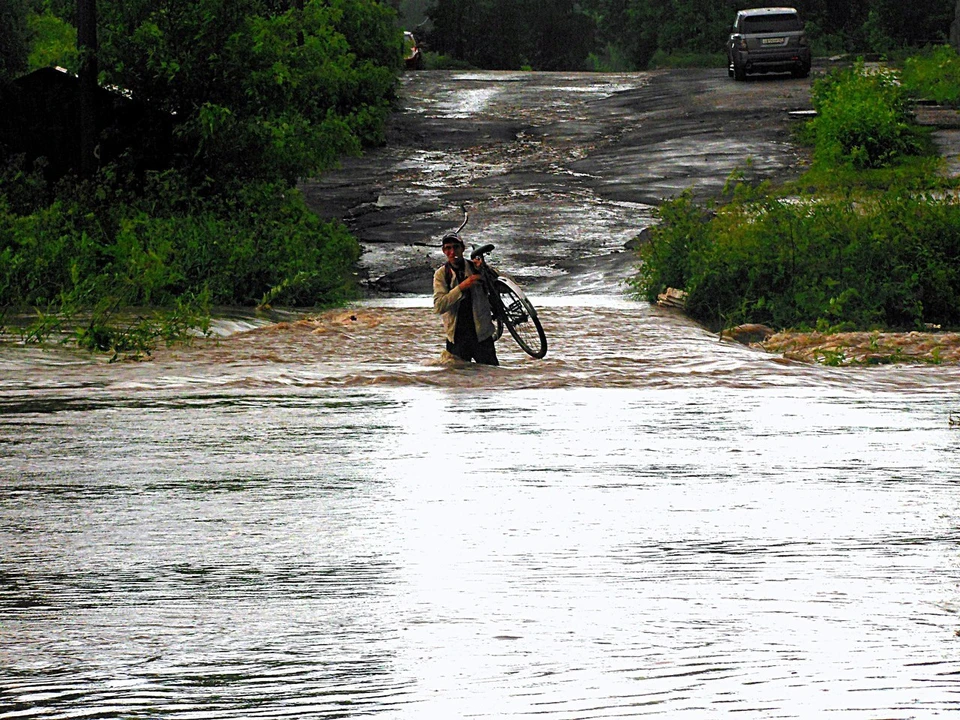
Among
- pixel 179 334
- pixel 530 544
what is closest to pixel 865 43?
pixel 179 334

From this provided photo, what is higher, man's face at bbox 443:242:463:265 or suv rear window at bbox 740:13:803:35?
suv rear window at bbox 740:13:803:35

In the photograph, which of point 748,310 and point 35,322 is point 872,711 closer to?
point 35,322

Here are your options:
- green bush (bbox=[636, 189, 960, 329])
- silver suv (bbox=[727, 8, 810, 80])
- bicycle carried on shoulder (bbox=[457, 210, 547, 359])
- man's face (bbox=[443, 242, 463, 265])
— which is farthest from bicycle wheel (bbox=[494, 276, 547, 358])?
silver suv (bbox=[727, 8, 810, 80])

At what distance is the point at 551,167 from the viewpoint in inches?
1396

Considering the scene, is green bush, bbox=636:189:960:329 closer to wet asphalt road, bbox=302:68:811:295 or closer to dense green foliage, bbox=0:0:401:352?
wet asphalt road, bbox=302:68:811:295

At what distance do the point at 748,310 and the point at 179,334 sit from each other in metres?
7.36

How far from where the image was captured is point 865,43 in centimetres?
6044

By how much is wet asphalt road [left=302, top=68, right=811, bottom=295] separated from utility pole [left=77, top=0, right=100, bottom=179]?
16.8 ft

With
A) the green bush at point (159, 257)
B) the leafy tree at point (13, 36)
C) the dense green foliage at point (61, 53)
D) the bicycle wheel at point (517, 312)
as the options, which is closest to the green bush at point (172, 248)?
the green bush at point (159, 257)

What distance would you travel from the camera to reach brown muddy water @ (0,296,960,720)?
4457mm

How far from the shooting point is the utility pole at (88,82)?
2244 cm

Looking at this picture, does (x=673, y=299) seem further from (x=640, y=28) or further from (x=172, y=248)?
(x=640, y=28)

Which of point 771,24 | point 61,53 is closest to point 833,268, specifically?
point 61,53

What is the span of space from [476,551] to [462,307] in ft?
26.4
